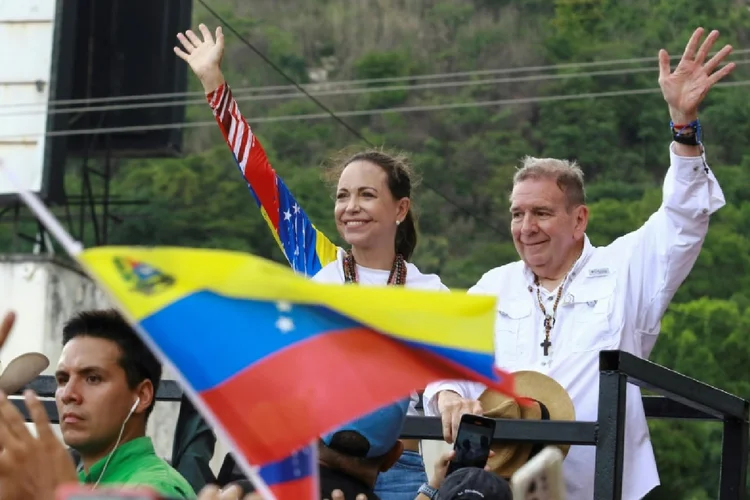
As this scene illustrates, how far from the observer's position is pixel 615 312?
17.7 ft

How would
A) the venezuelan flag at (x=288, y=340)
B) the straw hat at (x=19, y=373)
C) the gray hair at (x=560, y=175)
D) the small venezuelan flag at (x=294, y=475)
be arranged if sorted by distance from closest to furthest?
the venezuelan flag at (x=288, y=340), the small venezuelan flag at (x=294, y=475), the straw hat at (x=19, y=373), the gray hair at (x=560, y=175)

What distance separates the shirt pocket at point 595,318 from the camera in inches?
211

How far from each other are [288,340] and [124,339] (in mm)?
1397

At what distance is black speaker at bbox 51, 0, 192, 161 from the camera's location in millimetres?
18828

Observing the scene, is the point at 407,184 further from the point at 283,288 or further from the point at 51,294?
the point at 51,294

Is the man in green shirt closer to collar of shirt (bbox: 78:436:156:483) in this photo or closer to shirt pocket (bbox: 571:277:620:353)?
collar of shirt (bbox: 78:436:156:483)

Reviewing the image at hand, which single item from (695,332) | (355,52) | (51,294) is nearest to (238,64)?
(355,52)

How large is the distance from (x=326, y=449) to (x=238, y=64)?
156ft

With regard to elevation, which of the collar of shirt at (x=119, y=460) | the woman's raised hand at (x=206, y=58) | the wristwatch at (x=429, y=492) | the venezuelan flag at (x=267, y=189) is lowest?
the wristwatch at (x=429, y=492)

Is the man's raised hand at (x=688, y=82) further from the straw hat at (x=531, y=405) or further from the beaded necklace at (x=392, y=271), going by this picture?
the beaded necklace at (x=392, y=271)

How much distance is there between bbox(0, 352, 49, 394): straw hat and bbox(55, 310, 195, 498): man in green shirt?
0.08m

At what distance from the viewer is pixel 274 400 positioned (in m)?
3.37

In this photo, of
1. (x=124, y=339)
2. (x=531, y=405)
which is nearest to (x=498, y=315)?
(x=531, y=405)

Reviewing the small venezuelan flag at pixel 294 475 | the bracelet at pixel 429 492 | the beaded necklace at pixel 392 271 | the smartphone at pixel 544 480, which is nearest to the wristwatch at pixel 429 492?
the bracelet at pixel 429 492
